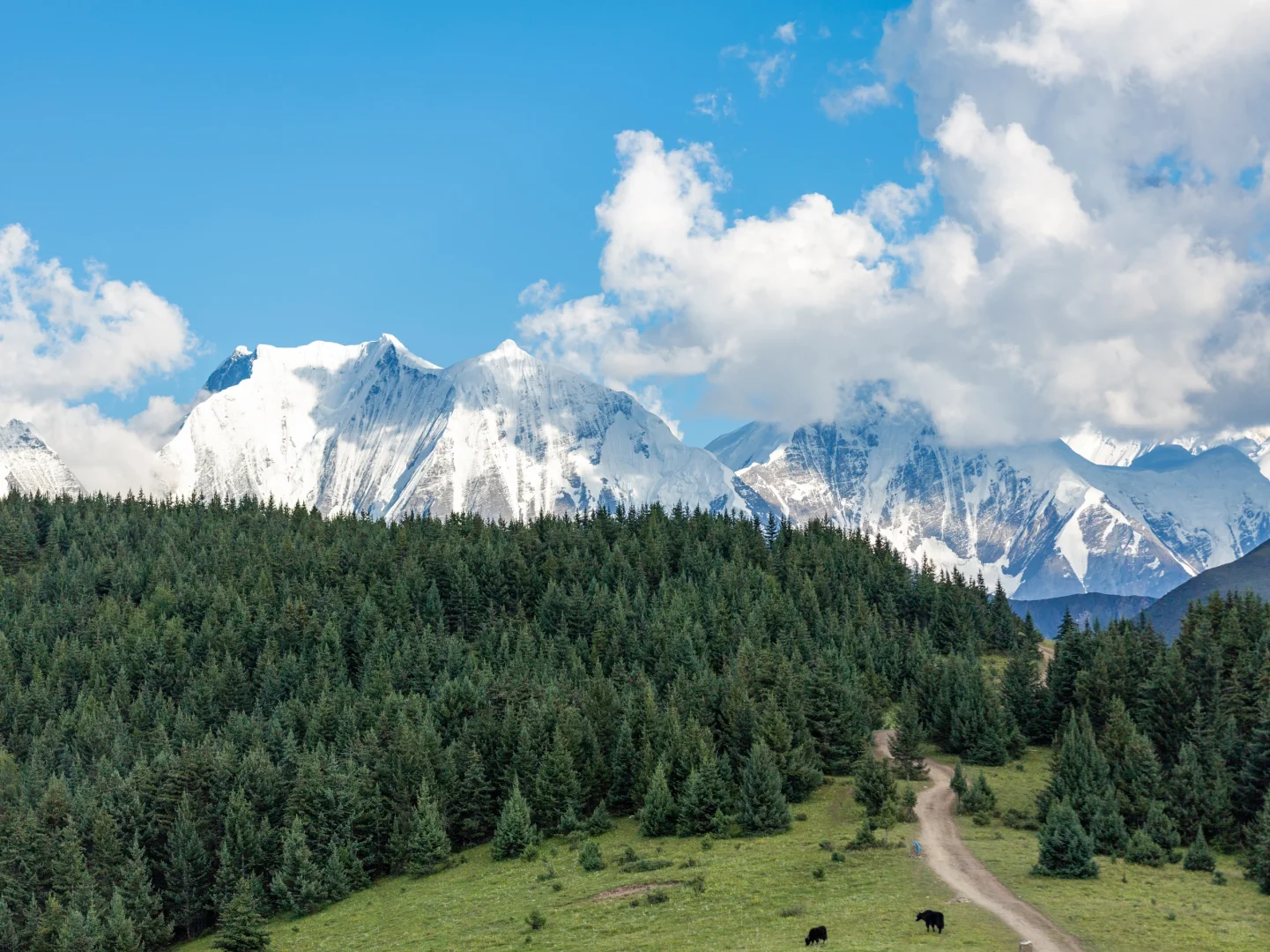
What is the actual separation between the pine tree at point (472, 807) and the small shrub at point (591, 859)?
2199 cm

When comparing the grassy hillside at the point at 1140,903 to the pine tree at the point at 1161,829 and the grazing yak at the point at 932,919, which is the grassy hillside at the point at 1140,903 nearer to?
the pine tree at the point at 1161,829

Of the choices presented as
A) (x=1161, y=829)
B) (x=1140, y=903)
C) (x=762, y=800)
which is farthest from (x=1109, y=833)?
(x=762, y=800)

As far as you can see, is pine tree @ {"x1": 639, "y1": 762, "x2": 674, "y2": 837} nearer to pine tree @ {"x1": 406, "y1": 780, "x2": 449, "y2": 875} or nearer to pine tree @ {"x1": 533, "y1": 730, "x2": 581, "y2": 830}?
pine tree @ {"x1": 533, "y1": 730, "x2": 581, "y2": 830}

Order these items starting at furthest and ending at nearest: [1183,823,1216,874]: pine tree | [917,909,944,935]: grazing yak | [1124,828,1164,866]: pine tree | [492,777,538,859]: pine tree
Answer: [492,777,538,859]: pine tree
[1124,828,1164,866]: pine tree
[1183,823,1216,874]: pine tree
[917,909,944,935]: grazing yak

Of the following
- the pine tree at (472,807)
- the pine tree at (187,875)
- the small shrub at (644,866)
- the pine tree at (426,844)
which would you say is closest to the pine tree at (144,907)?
the pine tree at (187,875)

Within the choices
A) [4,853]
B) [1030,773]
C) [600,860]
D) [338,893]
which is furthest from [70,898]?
[1030,773]

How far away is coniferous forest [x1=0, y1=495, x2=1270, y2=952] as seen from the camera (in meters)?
90.2

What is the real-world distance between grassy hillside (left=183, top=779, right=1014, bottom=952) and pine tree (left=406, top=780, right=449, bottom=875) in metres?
1.78

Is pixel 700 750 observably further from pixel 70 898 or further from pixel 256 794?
pixel 70 898

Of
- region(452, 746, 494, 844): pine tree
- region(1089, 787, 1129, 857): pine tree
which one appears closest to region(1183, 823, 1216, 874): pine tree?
region(1089, 787, 1129, 857): pine tree

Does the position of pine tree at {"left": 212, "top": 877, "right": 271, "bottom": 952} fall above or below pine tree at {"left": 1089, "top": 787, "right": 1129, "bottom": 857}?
below

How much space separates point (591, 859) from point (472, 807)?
24127mm

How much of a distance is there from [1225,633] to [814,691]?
5202 centimetres

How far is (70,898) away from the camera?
289 ft
